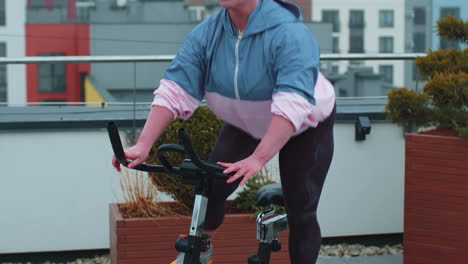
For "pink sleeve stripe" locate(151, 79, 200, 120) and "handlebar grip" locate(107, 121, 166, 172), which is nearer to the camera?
"handlebar grip" locate(107, 121, 166, 172)

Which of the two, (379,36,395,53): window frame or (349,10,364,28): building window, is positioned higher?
(349,10,364,28): building window

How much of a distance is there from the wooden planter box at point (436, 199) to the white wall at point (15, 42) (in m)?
73.1

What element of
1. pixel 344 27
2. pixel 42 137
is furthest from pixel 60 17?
pixel 42 137

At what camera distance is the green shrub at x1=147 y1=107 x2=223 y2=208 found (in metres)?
3.88

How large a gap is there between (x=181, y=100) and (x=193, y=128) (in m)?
1.34

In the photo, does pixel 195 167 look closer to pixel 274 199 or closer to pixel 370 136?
pixel 274 199

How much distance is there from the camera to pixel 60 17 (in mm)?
80688

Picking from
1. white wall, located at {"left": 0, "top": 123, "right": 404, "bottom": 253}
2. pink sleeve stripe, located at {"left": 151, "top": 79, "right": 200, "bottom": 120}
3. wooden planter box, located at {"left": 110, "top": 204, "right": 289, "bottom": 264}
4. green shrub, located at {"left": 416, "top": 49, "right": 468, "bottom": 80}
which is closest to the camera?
pink sleeve stripe, located at {"left": 151, "top": 79, "right": 200, "bottom": 120}

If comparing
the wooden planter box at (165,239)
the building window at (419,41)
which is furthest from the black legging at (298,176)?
the building window at (419,41)

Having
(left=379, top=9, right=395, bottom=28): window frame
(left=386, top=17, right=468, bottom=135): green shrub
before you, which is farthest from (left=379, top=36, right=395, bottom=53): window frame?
(left=386, top=17, right=468, bottom=135): green shrub

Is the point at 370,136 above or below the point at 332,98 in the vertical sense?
below

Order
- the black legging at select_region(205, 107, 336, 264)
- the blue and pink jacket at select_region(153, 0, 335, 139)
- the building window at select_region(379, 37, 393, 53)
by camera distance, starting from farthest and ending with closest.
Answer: the building window at select_region(379, 37, 393, 53) → the black legging at select_region(205, 107, 336, 264) → the blue and pink jacket at select_region(153, 0, 335, 139)

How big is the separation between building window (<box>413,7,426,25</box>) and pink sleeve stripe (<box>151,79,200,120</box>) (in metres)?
92.1

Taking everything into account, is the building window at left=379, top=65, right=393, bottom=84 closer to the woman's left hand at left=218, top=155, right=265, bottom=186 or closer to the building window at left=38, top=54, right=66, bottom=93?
the building window at left=38, top=54, right=66, bottom=93
